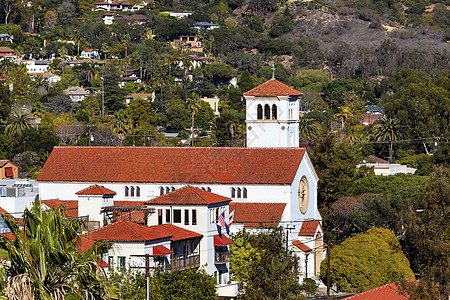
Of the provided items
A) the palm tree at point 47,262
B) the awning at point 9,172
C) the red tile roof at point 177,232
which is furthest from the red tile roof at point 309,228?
the awning at point 9,172

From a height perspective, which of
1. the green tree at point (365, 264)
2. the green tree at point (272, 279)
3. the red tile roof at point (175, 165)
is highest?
the red tile roof at point (175, 165)

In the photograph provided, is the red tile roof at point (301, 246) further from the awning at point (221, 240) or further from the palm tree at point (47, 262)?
the palm tree at point (47, 262)

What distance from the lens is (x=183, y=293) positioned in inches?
2279

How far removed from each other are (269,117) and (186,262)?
2179cm

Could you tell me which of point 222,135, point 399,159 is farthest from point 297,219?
point 222,135

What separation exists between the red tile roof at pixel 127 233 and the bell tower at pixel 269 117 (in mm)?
20215

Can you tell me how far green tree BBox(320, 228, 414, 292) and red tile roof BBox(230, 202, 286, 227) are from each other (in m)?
4.90

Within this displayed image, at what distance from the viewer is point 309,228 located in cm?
7975

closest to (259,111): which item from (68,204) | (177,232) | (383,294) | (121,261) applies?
(68,204)

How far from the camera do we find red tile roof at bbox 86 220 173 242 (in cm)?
6444

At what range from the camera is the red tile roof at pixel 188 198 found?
236ft

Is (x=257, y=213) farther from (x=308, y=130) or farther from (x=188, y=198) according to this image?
(x=308, y=130)

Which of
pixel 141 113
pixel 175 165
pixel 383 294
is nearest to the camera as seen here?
pixel 383 294

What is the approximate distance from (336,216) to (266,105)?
11.3 metres
